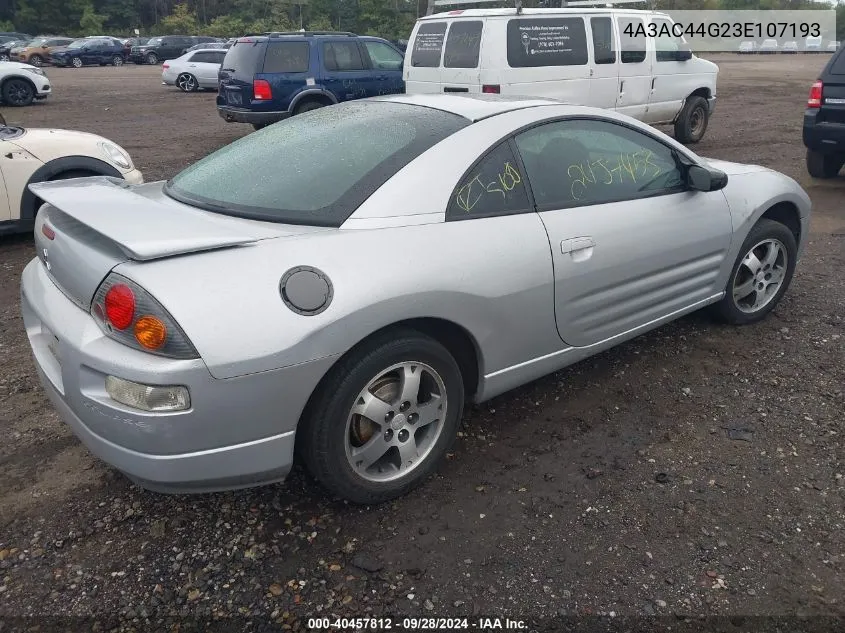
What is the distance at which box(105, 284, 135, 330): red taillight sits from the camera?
2232 millimetres

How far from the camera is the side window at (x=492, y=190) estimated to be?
287 centimetres

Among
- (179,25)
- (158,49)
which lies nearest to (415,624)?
(158,49)

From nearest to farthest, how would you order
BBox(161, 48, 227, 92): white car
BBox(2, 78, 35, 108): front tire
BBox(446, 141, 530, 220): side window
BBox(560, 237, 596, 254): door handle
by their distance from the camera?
1. BBox(446, 141, 530, 220): side window
2. BBox(560, 237, 596, 254): door handle
3. BBox(2, 78, 35, 108): front tire
4. BBox(161, 48, 227, 92): white car

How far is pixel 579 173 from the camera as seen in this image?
335cm

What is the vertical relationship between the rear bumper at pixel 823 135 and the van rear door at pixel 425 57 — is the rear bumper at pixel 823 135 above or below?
below

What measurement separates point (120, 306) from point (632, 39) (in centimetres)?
971

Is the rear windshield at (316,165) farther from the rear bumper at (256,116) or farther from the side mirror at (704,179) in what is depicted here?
the rear bumper at (256,116)

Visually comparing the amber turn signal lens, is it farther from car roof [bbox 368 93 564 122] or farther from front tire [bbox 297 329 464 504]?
car roof [bbox 368 93 564 122]

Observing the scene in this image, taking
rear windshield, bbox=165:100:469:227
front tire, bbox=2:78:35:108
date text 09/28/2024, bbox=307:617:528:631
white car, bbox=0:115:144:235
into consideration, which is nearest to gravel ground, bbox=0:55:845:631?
date text 09/28/2024, bbox=307:617:528:631

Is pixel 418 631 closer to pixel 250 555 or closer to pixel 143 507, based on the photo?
pixel 250 555

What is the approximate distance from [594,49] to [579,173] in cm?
727

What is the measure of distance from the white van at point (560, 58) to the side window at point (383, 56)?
2.34m

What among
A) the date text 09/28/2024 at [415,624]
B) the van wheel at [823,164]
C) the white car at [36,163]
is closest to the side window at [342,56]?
the white car at [36,163]

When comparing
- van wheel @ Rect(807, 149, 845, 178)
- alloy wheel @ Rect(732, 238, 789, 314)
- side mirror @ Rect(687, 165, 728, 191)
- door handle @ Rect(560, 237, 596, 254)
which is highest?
side mirror @ Rect(687, 165, 728, 191)
